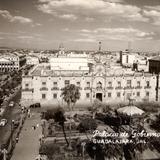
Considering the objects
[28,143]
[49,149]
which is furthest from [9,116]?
[49,149]

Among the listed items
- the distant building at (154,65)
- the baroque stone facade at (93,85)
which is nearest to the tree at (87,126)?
the baroque stone facade at (93,85)

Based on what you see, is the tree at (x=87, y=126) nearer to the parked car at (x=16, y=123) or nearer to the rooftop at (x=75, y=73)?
the parked car at (x=16, y=123)

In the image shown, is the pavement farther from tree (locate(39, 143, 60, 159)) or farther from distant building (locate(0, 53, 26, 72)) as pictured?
distant building (locate(0, 53, 26, 72))

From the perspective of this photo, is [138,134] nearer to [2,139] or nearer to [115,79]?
[2,139]

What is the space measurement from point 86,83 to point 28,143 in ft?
66.8

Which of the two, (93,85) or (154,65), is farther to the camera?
(154,65)

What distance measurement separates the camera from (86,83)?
142ft

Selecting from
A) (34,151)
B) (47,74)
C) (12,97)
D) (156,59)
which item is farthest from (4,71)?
(34,151)

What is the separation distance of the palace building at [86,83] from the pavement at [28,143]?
10.5 m

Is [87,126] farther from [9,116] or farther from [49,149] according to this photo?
[9,116]

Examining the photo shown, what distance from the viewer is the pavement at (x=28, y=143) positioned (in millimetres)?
21898

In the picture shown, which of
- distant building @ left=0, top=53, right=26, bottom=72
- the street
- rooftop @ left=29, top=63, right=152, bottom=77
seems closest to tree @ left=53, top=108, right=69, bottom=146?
the street

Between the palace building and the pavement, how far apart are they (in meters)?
10.5

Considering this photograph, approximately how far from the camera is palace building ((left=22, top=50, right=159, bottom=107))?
41.8 m
